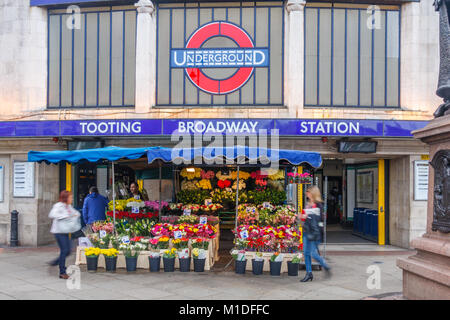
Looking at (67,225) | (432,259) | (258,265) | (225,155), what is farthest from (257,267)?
(67,225)

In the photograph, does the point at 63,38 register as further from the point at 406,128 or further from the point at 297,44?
the point at 406,128

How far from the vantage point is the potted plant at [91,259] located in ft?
30.2

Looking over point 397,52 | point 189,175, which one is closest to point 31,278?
point 189,175

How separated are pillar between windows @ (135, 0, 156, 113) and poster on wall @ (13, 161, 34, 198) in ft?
12.7

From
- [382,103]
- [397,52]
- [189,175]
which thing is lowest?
[189,175]

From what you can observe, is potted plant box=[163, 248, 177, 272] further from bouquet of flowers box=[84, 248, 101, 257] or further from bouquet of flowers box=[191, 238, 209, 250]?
bouquet of flowers box=[84, 248, 101, 257]

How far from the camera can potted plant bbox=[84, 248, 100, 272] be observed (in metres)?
9.22

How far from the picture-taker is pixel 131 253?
924 centimetres

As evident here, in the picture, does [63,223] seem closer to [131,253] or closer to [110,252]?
[110,252]

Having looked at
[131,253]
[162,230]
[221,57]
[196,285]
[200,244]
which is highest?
[221,57]

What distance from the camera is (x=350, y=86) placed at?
13.6m

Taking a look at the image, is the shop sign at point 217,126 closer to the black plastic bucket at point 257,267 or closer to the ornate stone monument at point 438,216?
the black plastic bucket at point 257,267

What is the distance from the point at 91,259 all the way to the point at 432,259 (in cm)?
644

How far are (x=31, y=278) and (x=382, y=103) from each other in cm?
1076
